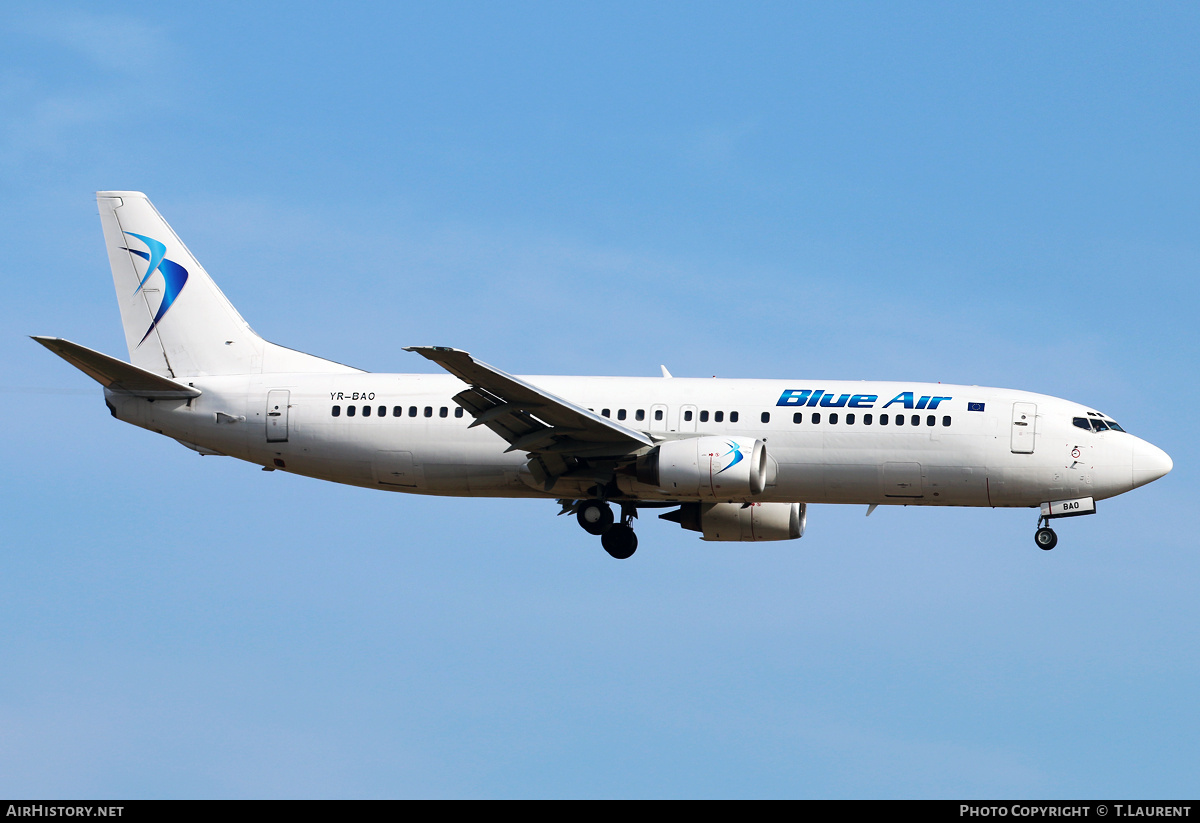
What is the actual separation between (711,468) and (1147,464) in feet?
36.5

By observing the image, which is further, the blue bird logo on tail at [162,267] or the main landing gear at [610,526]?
the blue bird logo on tail at [162,267]

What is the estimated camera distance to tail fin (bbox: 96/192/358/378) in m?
42.1

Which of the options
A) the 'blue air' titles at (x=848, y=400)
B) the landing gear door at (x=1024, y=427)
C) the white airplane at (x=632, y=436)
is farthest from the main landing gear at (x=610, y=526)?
the landing gear door at (x=1024, y=427)

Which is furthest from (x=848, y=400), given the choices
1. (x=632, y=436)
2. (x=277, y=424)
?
(x=277, y=424)

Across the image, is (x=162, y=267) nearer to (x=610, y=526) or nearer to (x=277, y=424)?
(x=277, y=424)

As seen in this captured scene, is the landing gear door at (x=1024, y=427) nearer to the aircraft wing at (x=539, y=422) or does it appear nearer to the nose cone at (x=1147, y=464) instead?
the nose cone at (x=1147, y=464)

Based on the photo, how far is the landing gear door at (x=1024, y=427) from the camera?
125 ft

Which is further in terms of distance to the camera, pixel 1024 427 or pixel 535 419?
pixel 1024 427

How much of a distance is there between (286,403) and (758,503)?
12746 mm

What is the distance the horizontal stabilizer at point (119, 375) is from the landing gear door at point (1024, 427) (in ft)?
69.7

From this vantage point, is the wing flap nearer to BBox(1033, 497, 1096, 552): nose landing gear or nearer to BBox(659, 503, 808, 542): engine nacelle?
BBox(659, 503, 808, 542): engine nacelle

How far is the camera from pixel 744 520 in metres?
41.6

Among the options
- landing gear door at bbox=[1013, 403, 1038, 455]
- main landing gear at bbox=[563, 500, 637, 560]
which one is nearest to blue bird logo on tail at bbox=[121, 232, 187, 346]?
main landing gear at bbox=[563, 500, 637, 560]
